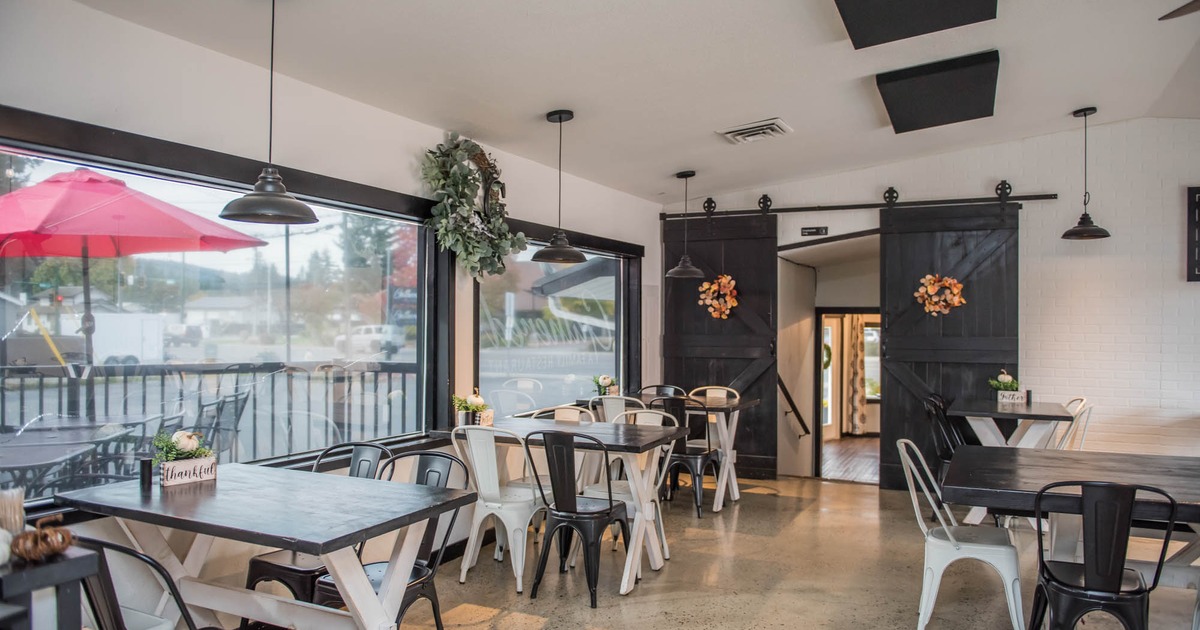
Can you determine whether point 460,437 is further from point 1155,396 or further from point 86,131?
point 1155,396

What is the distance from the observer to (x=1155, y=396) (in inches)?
241

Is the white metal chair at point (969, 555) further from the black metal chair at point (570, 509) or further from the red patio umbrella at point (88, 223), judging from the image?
the red patio umbrella at point (88, 223)

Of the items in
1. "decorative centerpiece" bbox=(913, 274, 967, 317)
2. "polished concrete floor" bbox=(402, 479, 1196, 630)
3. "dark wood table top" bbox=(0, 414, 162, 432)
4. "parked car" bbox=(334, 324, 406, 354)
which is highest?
"decorative centerpiece" bbox=(913, 274, 967, 317)

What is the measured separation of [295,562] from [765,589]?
7.90ft

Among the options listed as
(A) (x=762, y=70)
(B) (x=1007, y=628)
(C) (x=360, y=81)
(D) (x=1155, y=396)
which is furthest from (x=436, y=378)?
(D) (x=1155, y=396)

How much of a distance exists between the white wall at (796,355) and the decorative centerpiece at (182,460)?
548 centimetres

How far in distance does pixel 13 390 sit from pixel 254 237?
4.08 feet

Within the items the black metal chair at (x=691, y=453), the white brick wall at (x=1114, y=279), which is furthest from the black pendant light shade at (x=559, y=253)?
the white brick wall at (x=1114, y=279)

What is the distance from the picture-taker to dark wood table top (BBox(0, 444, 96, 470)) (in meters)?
2.81

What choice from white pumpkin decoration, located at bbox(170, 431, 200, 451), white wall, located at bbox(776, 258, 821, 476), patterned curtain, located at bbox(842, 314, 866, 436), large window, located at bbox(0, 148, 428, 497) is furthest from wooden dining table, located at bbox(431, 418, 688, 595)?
patterned curtain, located at bbox(842, 314, 866, 436)

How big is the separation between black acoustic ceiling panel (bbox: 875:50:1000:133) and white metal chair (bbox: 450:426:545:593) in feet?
10.1

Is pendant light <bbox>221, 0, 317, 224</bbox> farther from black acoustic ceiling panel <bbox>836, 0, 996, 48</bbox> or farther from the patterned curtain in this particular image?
the patterned curtain

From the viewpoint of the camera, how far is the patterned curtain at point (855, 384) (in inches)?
447

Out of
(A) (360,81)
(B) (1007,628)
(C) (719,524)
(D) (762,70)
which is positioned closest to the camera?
(B) (1007,628)
